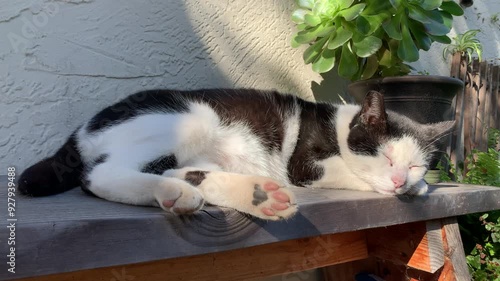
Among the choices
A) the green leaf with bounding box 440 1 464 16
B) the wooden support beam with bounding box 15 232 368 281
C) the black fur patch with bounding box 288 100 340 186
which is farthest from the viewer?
the green leaf with bounding box 440 1 464 16

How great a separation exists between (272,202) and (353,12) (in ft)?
3.31

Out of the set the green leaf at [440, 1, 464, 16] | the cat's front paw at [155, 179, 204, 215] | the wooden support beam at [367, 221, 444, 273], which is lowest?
the wooden support beam at [367, 221, 444, 273]

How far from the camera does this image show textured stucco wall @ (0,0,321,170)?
1133 millimetres

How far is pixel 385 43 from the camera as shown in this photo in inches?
63.3

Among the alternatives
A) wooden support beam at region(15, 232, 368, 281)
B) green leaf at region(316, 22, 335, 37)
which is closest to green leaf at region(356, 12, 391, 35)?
green leaf at region(316, 22, 335, 37)

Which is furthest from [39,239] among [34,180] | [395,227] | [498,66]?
A: [498,66]

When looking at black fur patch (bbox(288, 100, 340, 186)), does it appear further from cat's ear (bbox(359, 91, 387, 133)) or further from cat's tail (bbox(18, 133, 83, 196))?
cat's tail (bbox(18, 133, 83, 196))

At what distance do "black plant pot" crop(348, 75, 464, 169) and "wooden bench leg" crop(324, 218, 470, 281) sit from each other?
1.59 ft

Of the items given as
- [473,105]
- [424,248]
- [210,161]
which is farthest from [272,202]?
[473,105]

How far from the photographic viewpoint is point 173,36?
4.72 feet

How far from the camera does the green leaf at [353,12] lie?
4.62 ft

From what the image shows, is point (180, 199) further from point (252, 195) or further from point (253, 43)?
point (253, 43)

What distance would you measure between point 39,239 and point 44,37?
89cm

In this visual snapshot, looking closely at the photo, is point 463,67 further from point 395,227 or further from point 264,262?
point 264,262
